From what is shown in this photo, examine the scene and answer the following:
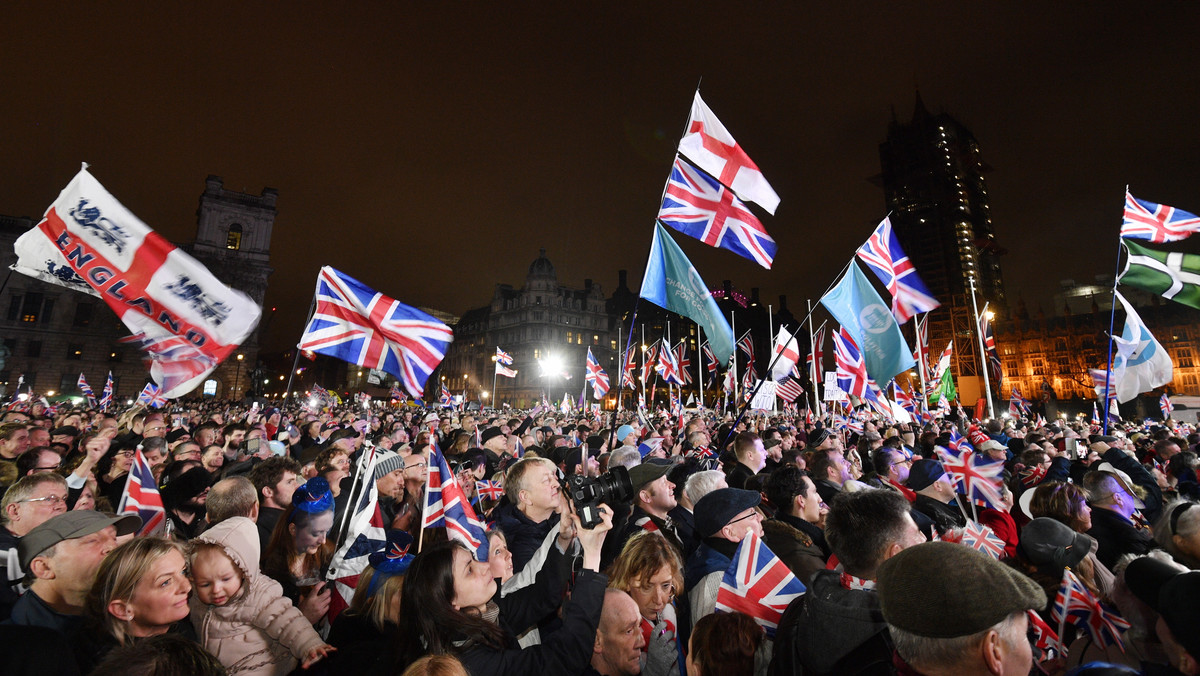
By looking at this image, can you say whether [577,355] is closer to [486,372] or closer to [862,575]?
[486,372]

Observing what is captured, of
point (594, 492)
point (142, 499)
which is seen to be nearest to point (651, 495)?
point (594, 492)

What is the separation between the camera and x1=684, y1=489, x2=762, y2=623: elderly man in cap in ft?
11.5

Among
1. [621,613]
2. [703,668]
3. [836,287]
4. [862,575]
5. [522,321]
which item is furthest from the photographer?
[522,321]

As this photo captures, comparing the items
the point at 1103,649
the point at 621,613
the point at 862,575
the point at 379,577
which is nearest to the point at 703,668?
the point at 621,613

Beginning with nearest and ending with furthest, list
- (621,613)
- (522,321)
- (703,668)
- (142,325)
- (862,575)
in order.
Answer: (703,668), (862,575), (621,613), (142,325), (522,321)

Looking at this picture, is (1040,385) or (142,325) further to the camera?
(1040,385)

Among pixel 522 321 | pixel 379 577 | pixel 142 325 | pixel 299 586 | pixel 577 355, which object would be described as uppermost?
pixel 522 321

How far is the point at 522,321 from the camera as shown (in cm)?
8919

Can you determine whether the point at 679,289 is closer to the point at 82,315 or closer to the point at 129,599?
the point at 129,599

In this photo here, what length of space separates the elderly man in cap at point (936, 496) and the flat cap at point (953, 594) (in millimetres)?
3560

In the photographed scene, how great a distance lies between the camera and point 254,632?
299cm

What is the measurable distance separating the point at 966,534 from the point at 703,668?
2865 mm

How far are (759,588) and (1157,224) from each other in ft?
41.4

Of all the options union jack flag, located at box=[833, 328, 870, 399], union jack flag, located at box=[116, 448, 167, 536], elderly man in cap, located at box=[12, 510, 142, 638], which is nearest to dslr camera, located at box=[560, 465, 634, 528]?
elderly man in cap, located at box=[12, 510, 142, 638]
